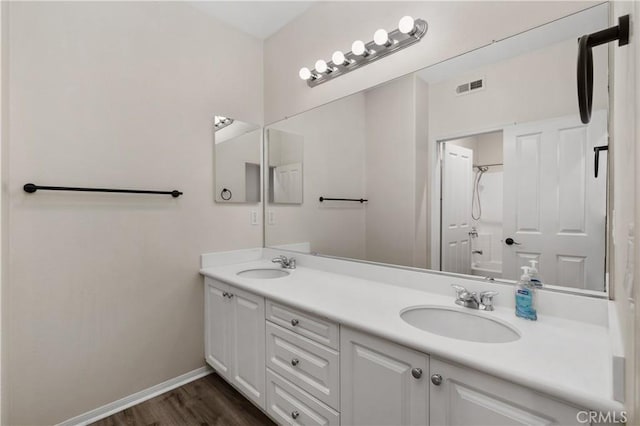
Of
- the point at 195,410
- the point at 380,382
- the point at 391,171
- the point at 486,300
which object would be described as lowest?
the point at 195,410

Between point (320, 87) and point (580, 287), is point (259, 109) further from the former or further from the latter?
point (580, 287)

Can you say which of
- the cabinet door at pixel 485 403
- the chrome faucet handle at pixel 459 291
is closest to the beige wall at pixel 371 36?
the chrome faucet handle at pixel 459 291

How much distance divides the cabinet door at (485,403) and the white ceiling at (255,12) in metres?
2.26

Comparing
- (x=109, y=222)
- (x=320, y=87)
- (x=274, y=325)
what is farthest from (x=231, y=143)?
(x=274, y=325)

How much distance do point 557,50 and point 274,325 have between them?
166cm

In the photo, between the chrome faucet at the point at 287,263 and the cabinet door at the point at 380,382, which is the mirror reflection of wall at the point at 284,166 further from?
the cabinet door at the point at 380,382

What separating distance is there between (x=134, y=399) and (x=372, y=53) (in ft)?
8.13

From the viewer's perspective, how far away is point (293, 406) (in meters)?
1.35

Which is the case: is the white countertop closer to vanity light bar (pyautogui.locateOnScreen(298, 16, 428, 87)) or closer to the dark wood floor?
the dark wood floor

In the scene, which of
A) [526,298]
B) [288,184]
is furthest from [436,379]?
[288,184]

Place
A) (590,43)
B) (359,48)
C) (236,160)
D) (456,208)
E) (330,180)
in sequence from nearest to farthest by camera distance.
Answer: (590,43), (456,208), (359,48), (330,180), (236,160)

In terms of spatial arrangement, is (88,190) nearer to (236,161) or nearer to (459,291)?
(236,161)

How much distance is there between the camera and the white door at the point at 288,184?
7.25ft

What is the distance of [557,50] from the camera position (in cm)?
111
